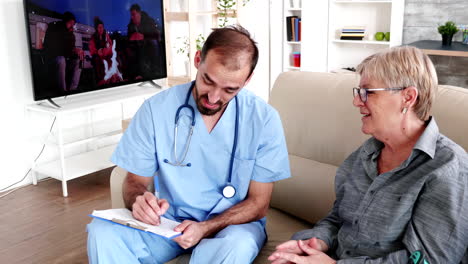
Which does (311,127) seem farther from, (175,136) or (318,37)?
(318,37)

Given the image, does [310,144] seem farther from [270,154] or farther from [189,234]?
[189,234]

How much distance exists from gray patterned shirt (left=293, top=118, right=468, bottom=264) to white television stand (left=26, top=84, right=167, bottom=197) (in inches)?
86.2

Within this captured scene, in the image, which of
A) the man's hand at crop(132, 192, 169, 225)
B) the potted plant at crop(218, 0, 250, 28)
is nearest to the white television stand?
the potted plant at crop(218, 0, 250, 28)

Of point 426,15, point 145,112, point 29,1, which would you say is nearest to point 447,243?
point 145,112

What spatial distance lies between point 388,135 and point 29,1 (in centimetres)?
250

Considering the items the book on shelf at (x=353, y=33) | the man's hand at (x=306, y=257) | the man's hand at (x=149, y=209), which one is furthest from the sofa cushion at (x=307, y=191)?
the book on shelf at (x=353, y=33)

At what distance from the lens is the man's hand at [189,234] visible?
1603 millimetres

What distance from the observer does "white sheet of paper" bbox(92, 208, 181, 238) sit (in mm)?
1539

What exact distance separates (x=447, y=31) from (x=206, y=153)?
3071mm

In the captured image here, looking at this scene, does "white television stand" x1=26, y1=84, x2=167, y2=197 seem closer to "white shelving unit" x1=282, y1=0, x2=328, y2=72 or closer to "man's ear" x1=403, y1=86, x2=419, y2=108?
"white shelving unit" x1=282, y1=0, x2=328, y2=72

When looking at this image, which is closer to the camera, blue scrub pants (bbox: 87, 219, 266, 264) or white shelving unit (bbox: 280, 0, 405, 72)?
blue scrub pants (bbox: 87, 219, 266, 264)

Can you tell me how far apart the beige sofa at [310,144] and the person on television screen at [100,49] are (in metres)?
1.70

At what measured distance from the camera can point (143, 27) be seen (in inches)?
151

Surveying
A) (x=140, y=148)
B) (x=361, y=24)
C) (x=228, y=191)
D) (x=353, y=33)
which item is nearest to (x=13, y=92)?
(x=140, y=148)
